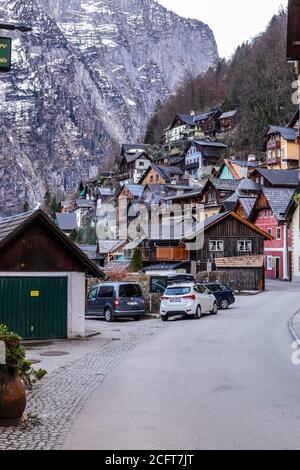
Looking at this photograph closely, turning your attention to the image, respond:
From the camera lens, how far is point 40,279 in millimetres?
20594

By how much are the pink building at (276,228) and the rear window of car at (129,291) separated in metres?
34.3

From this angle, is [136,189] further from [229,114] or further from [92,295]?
[92,295]

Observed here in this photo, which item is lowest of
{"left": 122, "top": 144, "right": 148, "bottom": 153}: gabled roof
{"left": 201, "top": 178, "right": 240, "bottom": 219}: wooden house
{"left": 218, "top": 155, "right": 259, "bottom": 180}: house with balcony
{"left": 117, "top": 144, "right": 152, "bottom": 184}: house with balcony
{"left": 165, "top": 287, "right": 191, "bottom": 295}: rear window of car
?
{"left": 165, "top": 287, "right": 191, "bottom": 295}: rear window of car

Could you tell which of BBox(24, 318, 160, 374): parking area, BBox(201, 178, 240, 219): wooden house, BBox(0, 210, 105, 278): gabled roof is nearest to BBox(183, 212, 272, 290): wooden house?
BBox(201, 178, 240, 219): wooden house

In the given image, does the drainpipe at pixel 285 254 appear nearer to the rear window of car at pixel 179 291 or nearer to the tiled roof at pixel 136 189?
the rear window of car at pixel 179 291

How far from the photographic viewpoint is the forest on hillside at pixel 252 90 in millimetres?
101938

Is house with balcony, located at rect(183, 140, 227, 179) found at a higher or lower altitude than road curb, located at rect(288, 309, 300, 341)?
higher

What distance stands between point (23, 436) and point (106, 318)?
21.8 meters

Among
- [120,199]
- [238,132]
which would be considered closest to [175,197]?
[120,199]

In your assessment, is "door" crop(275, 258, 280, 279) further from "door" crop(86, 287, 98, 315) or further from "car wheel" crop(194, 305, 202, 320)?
"car wheel" crop(194, 305, 202, 320)

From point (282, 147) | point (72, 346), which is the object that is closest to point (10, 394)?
point (72, 346)

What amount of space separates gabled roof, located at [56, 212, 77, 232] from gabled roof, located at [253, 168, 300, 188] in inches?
2058

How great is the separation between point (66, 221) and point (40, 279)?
102 m

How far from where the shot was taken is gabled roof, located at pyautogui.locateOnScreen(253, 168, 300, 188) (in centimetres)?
7281
